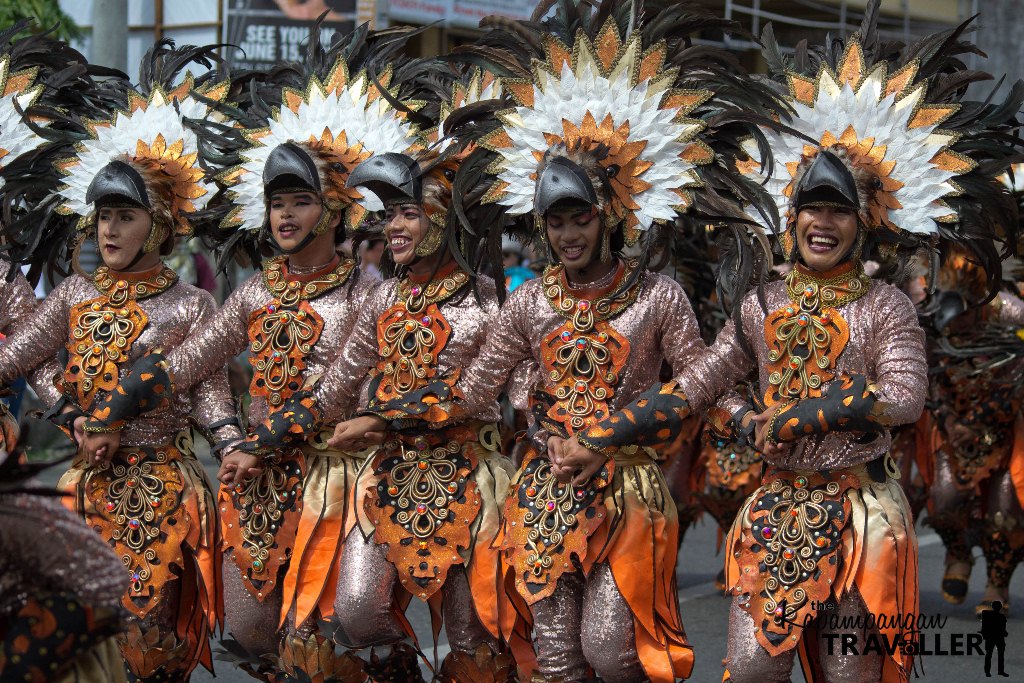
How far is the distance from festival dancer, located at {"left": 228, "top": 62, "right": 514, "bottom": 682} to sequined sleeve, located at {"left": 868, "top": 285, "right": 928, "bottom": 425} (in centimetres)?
126

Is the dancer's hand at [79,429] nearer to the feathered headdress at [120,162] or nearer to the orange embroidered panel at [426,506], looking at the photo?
the feathered headdress at [120,162]

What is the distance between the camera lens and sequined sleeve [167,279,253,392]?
5.62 metres

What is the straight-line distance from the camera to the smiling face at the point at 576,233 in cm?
474

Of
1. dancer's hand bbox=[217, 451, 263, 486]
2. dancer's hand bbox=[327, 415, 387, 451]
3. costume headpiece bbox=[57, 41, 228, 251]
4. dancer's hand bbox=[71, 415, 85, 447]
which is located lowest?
dancer's hand bbox=[217, 451, 263, 486]

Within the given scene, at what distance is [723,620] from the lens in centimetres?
767

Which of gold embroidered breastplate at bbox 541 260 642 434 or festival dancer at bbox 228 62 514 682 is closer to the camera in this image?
gold embroidered breastplate at bbox 541 260 642 434

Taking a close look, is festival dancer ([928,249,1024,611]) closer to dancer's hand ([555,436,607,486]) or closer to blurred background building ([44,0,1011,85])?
dancer's hand ([555,436,607,486])

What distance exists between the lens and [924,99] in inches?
189

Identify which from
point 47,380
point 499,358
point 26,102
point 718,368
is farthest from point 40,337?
point 718,368

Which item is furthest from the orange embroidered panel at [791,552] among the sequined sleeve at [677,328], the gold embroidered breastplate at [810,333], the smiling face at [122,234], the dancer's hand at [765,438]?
the smiling face at [122,234]

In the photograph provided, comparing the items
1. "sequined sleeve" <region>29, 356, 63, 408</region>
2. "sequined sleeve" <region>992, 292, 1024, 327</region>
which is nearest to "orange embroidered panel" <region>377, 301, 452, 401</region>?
"sequined sleeve" <region>29, 356, 63, 408</region>

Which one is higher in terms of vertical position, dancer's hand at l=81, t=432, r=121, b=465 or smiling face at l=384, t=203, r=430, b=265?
smiling face at l=384, t=203, r=430, b=265

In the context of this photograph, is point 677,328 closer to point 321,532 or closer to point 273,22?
point 321,532

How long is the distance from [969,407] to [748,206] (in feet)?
10.7
